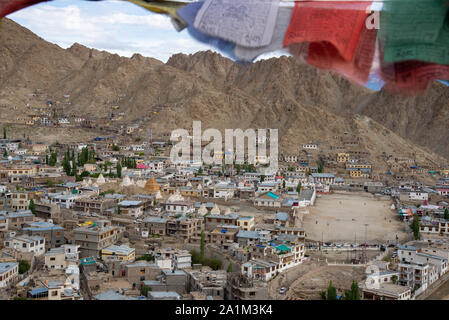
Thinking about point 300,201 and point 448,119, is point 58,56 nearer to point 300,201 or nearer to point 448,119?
point 448,119

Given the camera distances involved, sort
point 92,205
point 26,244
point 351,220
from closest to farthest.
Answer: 1. point 26,244
2. point 92,205
3. point 351,220

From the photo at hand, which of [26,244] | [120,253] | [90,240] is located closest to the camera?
[120,253]

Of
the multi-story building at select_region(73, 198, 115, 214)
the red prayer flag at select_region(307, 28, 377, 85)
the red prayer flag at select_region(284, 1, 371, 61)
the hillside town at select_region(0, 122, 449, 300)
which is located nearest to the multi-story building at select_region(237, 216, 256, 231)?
the hillside town at select_region(0, 122, 449, 300)

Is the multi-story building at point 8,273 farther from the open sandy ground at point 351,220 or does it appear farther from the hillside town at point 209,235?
the open sandy ground at point 351,220

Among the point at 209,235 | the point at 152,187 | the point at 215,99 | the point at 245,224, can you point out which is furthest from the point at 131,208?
the point at 215,99

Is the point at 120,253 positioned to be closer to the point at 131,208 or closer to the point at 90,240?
the point at 90,240

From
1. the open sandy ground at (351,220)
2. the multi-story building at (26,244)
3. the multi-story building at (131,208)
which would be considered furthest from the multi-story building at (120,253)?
the open sandy ground at (351,220)
